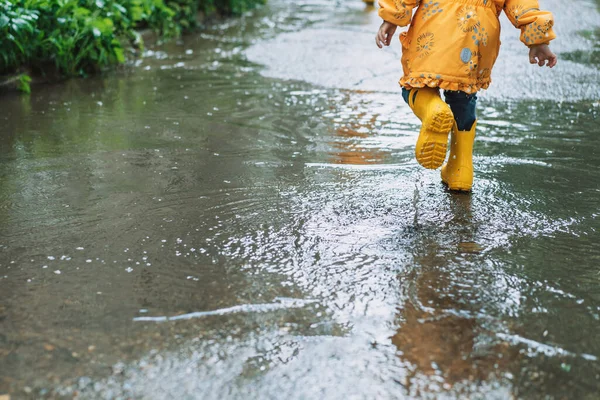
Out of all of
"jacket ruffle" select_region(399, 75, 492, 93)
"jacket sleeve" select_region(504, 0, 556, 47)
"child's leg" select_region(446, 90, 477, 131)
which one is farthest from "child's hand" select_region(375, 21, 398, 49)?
"jacket sleeve" select_region(504, 0, 556, 47)

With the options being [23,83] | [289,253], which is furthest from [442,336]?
[23,83]

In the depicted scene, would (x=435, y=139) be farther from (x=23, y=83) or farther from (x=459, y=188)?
(x=23, y=83)

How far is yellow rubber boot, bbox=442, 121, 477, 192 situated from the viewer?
319 centimetres

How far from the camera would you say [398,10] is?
3.06 meters

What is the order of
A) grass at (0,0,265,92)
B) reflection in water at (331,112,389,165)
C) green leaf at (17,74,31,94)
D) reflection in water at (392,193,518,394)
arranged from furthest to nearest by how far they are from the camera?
green leaf at (17,74,31,94)
grass at (0,0,265,92)
reflection in water at (331,112,389,165)
reflection in water at (392,193,518,394)

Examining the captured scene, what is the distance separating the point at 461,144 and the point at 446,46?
0.48 metres

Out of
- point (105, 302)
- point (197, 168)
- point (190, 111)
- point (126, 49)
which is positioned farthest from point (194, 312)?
point (126, 49)

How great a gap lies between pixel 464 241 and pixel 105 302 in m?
1.30

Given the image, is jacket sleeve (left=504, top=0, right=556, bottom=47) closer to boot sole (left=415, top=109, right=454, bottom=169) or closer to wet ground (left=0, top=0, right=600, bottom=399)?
boot sole (left=415, top=109, right=454, bottom=169)

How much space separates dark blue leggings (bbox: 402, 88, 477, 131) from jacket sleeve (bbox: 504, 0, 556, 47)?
14.1 inches

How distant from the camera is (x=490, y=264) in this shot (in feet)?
8.07

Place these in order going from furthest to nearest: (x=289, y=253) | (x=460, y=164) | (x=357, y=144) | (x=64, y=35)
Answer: (x=64, y=35) → (x=357, y=144) → (x=460, y=164) → (x=289, y=253)

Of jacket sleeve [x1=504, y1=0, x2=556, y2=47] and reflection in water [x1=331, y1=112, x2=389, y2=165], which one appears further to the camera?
reflection in water [x1=331, y1=112, x2=389, y2=165]

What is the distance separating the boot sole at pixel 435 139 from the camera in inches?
115
